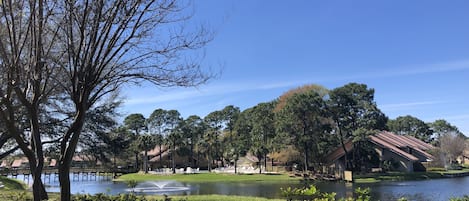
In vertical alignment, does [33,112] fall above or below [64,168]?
above

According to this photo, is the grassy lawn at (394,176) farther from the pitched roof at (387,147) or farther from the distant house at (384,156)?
the pitched roof at (387,147)

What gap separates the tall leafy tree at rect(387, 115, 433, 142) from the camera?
9319 centimetres

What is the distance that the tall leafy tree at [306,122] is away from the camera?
4900 centimetres

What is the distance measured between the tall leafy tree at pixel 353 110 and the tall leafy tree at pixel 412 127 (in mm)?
45272

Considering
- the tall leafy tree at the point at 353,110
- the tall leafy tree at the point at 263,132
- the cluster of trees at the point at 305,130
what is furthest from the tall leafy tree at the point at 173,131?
the tall leafy tree at the point at 353,110

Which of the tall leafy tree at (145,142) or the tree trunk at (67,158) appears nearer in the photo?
the tree trunk at (67,158)

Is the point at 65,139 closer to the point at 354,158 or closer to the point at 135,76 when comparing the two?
the point at 135,76

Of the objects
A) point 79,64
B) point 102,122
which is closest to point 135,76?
point 79,64

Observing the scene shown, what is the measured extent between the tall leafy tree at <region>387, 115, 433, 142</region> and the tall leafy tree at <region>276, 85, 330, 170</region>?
48.2 metres

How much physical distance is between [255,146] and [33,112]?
48.5 metres

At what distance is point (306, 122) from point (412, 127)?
54.2 metres

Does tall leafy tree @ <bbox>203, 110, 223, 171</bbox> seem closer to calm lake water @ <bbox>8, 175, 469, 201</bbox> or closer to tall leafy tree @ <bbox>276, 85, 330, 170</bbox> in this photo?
tall leafy tree @ <bbox>276, 85, 330, 170</bbox>

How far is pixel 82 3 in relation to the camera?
352 inches

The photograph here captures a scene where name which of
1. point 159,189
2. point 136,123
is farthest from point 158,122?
point 159,189
